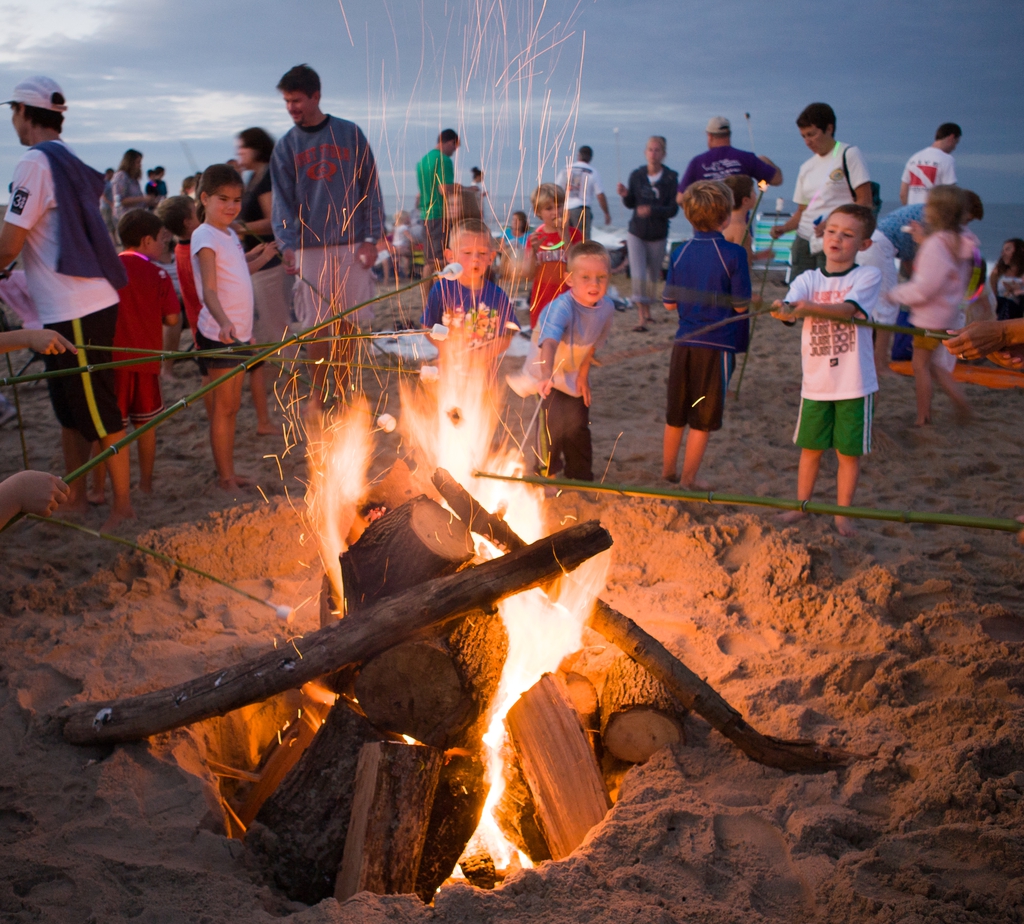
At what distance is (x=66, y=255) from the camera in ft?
12.1

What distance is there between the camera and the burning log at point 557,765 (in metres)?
2.32

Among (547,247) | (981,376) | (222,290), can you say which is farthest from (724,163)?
(222,290)

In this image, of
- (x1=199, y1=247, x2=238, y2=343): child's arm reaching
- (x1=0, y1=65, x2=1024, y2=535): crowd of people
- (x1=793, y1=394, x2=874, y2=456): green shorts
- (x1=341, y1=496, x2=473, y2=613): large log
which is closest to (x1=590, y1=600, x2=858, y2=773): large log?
(x1=341, y1=496, x2=473, y2=613): large log

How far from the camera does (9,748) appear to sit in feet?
7.98

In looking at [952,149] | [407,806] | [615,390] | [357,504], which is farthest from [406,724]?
[952,149]

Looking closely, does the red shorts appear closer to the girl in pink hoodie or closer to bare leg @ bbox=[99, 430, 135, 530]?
bare leg @ bbox=[99, 430, 135, 530]

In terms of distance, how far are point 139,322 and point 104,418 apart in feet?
2.27

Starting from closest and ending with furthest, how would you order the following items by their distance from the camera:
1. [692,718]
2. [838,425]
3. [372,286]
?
1. [692,718]
2. [838,425]
3. [372,286]

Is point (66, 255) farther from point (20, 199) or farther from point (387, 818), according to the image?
point (387, 818)

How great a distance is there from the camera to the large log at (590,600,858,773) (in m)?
2.43

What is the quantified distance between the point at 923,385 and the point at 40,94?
19.1 feet

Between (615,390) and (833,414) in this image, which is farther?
(615,390)

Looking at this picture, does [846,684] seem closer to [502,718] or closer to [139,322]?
[502,718]

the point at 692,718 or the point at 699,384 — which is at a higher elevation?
the point at 699,384
